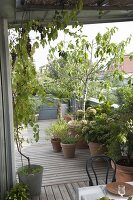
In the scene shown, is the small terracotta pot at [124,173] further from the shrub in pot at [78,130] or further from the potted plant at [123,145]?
the shrub in pot at [78,130]

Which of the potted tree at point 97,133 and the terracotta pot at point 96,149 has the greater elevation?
the potted tree at point 97,133

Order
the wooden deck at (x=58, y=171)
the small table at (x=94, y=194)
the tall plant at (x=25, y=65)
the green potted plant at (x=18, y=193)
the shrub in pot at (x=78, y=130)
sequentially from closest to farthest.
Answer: the small table at (x=94, y=194) < the tall plant at (x=25, y=65) < the green potted plant at (x=18, y=193) < the wooden deck at (x=58, y=171) < the shrub in pot at (x=78, y=130)

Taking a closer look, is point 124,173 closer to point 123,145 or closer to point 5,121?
point 123,145

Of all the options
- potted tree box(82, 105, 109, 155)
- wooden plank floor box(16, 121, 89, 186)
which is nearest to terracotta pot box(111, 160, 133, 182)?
wooden plank floor box(16, 121, 89, 186)

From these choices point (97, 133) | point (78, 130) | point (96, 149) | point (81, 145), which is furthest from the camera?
point (81, 145)

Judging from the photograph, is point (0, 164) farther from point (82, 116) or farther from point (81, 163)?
point (82, 116)

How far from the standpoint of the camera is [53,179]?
14.3 ft

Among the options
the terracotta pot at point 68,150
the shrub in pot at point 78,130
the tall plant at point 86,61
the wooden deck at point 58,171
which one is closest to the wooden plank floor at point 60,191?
the wooden deck at point 58,171

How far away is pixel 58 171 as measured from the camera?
4.77 metres

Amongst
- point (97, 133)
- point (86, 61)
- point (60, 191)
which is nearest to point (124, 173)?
point (60, 191)

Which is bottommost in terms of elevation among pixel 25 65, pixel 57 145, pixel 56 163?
pixel 56 163

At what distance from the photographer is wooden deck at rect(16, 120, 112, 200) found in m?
3.83

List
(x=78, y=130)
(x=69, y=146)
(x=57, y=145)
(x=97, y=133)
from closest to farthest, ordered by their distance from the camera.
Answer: (x=97, y=133)
(x=69, y=146)
(x=78, y=130)
(x=57, y=145)

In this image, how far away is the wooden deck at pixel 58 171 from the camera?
3825 mm
